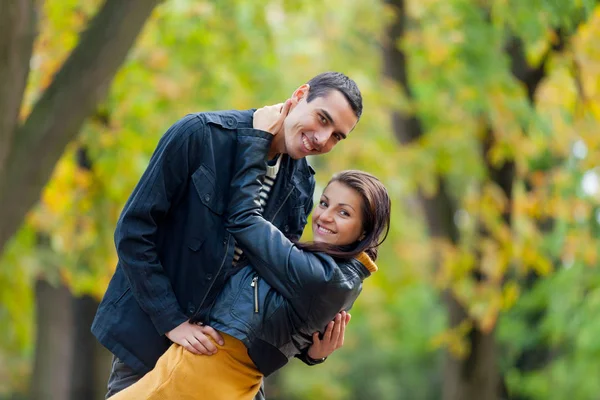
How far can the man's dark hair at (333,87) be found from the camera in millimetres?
3061

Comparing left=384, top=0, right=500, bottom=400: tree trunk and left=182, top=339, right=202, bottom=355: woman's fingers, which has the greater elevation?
→ left=182, top=339, right=202, bottom=355: woman's fingers

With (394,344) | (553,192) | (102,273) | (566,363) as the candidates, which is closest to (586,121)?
(553,192)

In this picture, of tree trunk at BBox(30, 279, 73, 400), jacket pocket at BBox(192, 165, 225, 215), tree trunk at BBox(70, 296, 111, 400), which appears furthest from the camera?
tree trunk at BBox(70, 296, 111, 400)

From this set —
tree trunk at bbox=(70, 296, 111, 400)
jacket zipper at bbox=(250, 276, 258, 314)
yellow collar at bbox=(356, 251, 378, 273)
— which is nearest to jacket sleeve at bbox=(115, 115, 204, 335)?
jacket zipper at bbox=(250, 276, 258, 314)

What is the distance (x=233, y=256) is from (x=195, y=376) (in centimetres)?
41

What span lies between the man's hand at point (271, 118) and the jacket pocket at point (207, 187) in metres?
0.24

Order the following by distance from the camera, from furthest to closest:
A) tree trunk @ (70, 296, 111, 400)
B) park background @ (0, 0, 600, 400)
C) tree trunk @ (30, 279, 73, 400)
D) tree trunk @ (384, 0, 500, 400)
A: tree trunk @ (70, 296, 111, 400) < tree trunk @ (30, 279, 73, 400) < tree trunk @ (384, 0, 500, 400) < park background @ (0, 0, 600, 400)

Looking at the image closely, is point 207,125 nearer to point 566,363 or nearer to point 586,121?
point 586,121

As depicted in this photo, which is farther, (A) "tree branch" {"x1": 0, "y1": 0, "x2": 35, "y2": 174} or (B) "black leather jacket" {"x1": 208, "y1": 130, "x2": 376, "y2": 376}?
(A) "tree branch" {"x1": 0, "y1": 0, "x2": 35, "y2": 174}

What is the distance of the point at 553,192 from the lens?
9555 millimetres

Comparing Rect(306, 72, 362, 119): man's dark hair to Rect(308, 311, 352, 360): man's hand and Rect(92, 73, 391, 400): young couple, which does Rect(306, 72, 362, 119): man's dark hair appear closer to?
Rect(92, 73, 391, 400): young couple

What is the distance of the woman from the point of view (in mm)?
2926

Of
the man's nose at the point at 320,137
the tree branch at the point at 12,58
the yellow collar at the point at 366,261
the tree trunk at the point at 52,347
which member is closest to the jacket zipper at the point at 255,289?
the yellow collar at the point at 366,261

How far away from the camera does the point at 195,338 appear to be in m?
2.96
